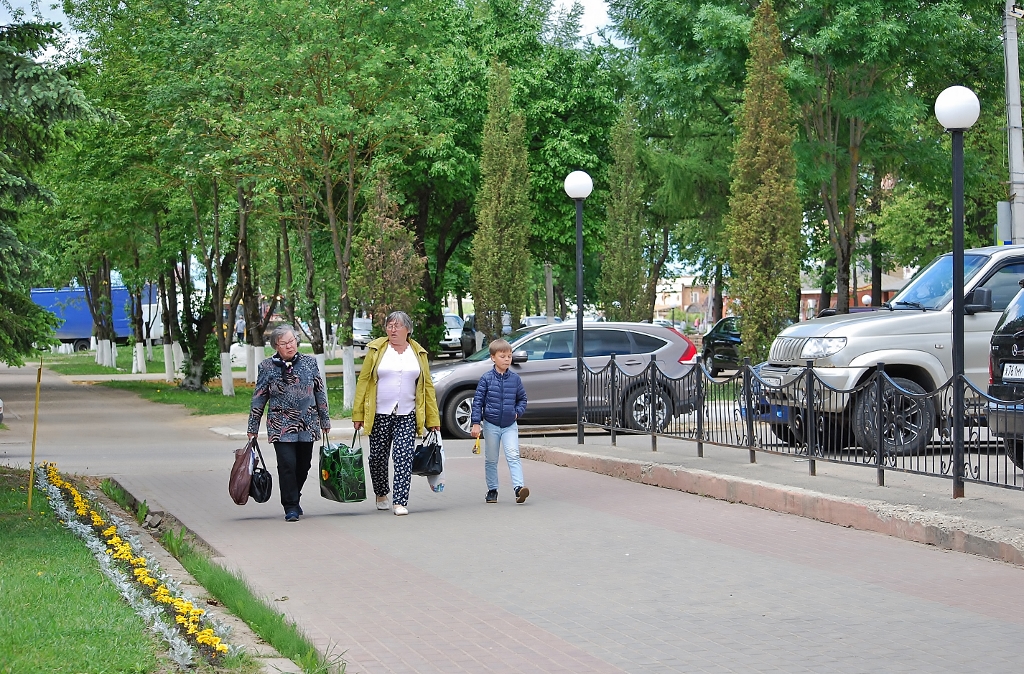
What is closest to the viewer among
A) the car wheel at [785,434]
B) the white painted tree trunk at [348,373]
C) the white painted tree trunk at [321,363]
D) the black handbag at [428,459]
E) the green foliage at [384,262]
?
the black handbag at [428,459]

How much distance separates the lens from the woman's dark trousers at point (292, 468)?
10.8 meters

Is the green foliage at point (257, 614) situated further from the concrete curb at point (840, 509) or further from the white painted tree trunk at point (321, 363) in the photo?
the concrete curb at point (840, 509)

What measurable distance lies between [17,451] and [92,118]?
940cm

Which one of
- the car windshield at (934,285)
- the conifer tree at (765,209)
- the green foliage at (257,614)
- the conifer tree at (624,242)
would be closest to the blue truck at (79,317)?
the conifer tree at (624,242)

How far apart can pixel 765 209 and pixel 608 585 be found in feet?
49.0

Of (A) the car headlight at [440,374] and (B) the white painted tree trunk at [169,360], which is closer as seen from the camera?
(A) the car headlight at [440,374]

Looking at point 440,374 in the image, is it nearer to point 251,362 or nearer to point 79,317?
point 251,362

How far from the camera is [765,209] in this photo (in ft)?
71.7

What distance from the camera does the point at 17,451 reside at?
18.2 m

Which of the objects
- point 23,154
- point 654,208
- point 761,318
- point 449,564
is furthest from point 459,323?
point 449,564

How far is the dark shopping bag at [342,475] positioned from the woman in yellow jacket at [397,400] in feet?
0.86

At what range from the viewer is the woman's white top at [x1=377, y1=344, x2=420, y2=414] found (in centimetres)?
1105

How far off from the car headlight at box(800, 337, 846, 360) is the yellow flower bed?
8.04 metres

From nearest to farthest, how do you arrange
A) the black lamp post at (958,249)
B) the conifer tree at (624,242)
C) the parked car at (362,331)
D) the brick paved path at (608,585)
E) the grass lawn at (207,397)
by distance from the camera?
1. the brick paved path at (608,585)
2. the black lamp post at (958,249)
3. the grass lawn at (207,397)
4. the conifer tree at (624,242)
5. the parked car at (362,331)
